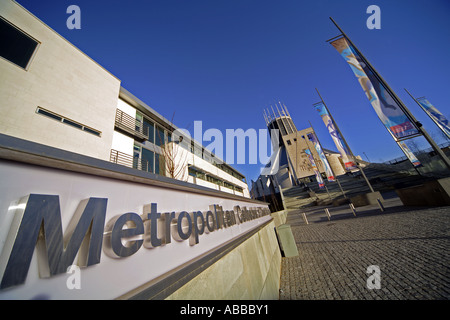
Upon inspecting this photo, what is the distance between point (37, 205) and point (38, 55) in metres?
12.7

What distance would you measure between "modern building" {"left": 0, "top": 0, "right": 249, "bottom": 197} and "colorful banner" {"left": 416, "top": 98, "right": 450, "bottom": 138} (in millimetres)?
27906

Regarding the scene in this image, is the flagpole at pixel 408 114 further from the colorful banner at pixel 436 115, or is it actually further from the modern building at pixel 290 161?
the modern building at pixel 290 161

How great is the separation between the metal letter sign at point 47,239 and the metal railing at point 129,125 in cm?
1261

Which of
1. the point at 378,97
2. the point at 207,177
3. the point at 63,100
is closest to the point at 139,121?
the point at 63,100

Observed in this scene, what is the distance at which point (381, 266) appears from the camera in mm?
3789

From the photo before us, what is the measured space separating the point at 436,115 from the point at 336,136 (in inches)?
542

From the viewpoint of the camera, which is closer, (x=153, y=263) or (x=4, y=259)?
(x=4, y=259)

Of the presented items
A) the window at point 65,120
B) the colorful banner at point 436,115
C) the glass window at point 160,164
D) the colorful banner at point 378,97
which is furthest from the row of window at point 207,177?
the colorful banner at point 436,115

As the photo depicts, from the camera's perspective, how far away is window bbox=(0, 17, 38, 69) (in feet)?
23.9

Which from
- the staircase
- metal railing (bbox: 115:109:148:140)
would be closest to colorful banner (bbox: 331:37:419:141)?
metal railing (bbox: 115:109:148:140)
